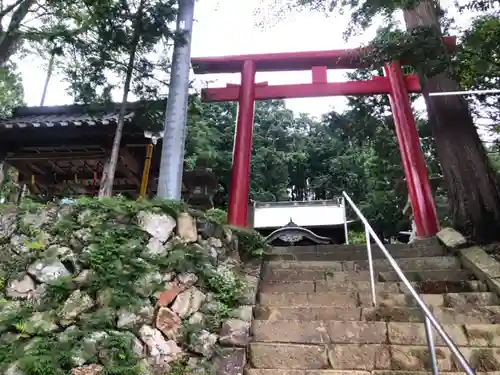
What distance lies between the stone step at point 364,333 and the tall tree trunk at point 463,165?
210cm

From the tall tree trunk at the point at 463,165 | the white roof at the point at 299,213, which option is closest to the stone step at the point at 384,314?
the tall tree trunk at the point at 463,165

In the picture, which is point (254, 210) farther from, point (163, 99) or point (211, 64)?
point (163, 99)

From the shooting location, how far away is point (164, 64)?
6242 mm

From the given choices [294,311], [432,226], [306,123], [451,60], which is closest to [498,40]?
[451,60]

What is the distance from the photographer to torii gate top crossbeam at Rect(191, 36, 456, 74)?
7910 mm

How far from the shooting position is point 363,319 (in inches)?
141

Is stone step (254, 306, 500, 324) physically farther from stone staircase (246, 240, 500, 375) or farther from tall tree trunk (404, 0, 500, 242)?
tall tree trunk (404, 0, 500, 242)

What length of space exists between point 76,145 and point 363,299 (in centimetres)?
572

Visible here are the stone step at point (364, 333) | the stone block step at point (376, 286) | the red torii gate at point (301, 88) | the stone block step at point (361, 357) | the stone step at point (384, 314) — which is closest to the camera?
the stone block step at point (361, 357)

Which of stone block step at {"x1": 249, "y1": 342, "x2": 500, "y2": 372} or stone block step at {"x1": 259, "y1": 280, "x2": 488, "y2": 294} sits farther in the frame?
stone block step at {"x1": 259, "y1": 280, "x2": 488, "y2": 294}

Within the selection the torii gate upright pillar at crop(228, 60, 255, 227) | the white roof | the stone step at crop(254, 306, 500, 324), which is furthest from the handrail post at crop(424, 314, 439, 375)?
the white roof

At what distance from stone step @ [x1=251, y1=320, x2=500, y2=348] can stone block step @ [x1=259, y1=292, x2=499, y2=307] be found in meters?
0.42

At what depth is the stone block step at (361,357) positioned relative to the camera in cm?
302

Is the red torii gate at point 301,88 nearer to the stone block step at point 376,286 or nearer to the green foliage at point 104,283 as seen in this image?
the stone block step at point 376,286
